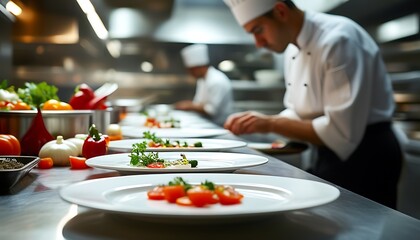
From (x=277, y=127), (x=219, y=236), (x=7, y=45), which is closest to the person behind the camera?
(x=219, y=236)

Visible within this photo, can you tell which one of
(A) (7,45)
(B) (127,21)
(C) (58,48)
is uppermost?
(B) (127,21)

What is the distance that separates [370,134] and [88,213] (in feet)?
6.64

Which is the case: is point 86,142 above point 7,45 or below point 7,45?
below

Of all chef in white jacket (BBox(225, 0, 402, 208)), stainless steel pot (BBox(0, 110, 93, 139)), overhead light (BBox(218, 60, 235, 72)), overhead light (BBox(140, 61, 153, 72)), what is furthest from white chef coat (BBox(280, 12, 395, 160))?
overhead light (BBox(218, 60, 235, 72))

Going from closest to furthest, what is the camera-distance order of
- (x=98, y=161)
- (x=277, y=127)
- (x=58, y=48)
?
(x=98, y=161) → (x=277, y=127) → (x=58, y=48)

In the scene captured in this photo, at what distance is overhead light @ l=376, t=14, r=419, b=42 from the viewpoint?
3346mm

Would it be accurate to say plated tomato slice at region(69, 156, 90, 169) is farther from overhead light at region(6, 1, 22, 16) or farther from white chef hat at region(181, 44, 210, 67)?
white chef hat at region(181, 44, 210, 67)

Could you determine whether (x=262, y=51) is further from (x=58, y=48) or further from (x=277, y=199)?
(x=277, y=199)

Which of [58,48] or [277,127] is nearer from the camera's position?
[277,127]

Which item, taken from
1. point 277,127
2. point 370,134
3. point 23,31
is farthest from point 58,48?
point 370,134

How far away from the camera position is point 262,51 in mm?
8305

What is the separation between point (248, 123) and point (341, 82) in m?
0.56

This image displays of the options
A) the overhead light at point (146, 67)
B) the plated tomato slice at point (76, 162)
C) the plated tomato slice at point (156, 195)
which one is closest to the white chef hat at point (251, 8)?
the plated tomato slice at point (76, 162)

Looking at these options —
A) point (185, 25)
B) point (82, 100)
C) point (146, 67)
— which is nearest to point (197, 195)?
point (82, 100)
